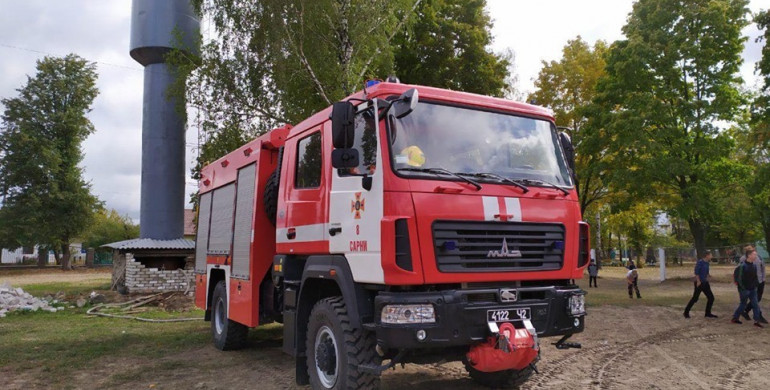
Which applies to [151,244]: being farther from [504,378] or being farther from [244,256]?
[504,378]

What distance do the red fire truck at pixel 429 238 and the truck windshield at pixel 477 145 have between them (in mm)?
13

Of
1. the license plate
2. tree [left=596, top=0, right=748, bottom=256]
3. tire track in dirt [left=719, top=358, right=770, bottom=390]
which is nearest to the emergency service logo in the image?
the license plate

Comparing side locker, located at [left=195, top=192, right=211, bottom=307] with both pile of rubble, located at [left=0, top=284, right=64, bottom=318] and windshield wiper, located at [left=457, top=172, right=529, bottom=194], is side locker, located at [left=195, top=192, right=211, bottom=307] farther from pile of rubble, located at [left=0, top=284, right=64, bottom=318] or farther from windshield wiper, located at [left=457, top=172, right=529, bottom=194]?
pile of rubble, located at [left=0, top=284, right=64, bottom=318]

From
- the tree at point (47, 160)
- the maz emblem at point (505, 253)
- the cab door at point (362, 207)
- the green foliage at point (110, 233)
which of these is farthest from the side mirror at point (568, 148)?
the green foliage at point (110, 233)

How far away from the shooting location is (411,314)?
433 cm

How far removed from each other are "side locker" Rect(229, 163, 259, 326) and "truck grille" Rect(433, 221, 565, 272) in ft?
11.5

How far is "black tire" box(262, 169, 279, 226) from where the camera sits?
6941 millimetres

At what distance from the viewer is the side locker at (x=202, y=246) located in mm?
9586

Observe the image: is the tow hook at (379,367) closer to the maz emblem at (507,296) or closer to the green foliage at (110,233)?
the maz emblem at (507,296)

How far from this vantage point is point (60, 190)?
40125mm

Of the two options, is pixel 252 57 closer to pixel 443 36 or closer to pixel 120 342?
pixel 443 36

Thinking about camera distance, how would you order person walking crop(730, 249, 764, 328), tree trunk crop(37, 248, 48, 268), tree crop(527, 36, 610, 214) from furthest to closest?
tree trunk crop(37, 248, 48, 268) < tree crop(527, 36, 610, 214) < person walking crop(730, 249, 764, 328)

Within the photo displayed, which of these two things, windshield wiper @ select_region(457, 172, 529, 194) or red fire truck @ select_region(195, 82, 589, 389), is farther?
windshield wiper @ select_region(457, 172, 529, 194)

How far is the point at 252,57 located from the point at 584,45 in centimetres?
1825
